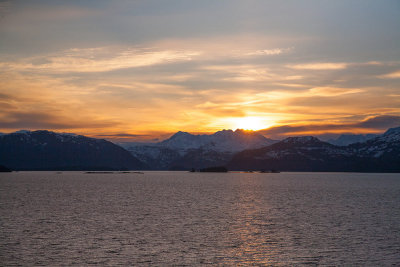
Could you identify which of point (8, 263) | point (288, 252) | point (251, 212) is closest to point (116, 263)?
point (8, 263)

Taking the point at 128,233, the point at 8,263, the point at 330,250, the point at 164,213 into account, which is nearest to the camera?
the point at 8,263

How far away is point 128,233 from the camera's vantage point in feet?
221

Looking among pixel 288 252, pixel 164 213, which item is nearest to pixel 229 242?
pixel 288 252

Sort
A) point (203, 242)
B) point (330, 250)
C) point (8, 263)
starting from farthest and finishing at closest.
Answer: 1. point (203, 242)
2. point (330, 250)
3. point (8, 263)

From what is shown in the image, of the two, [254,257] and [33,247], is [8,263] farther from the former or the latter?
[254,257]

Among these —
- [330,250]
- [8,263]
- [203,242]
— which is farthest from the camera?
[203,242]

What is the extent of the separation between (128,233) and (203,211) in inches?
1486

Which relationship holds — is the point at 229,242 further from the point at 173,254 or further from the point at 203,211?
the point at 203,211

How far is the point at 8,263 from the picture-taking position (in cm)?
4656

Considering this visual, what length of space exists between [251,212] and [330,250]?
47294 mm

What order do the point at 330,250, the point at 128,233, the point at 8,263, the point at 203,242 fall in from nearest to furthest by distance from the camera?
the point at 8,263 < the point at 330,250 < the point at 203,242 < the point at 128,233

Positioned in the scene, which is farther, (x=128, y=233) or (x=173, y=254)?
(x=128, y=233)

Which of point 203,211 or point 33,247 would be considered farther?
point 203,211

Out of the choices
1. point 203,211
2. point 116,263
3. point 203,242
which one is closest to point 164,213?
point 203,211
